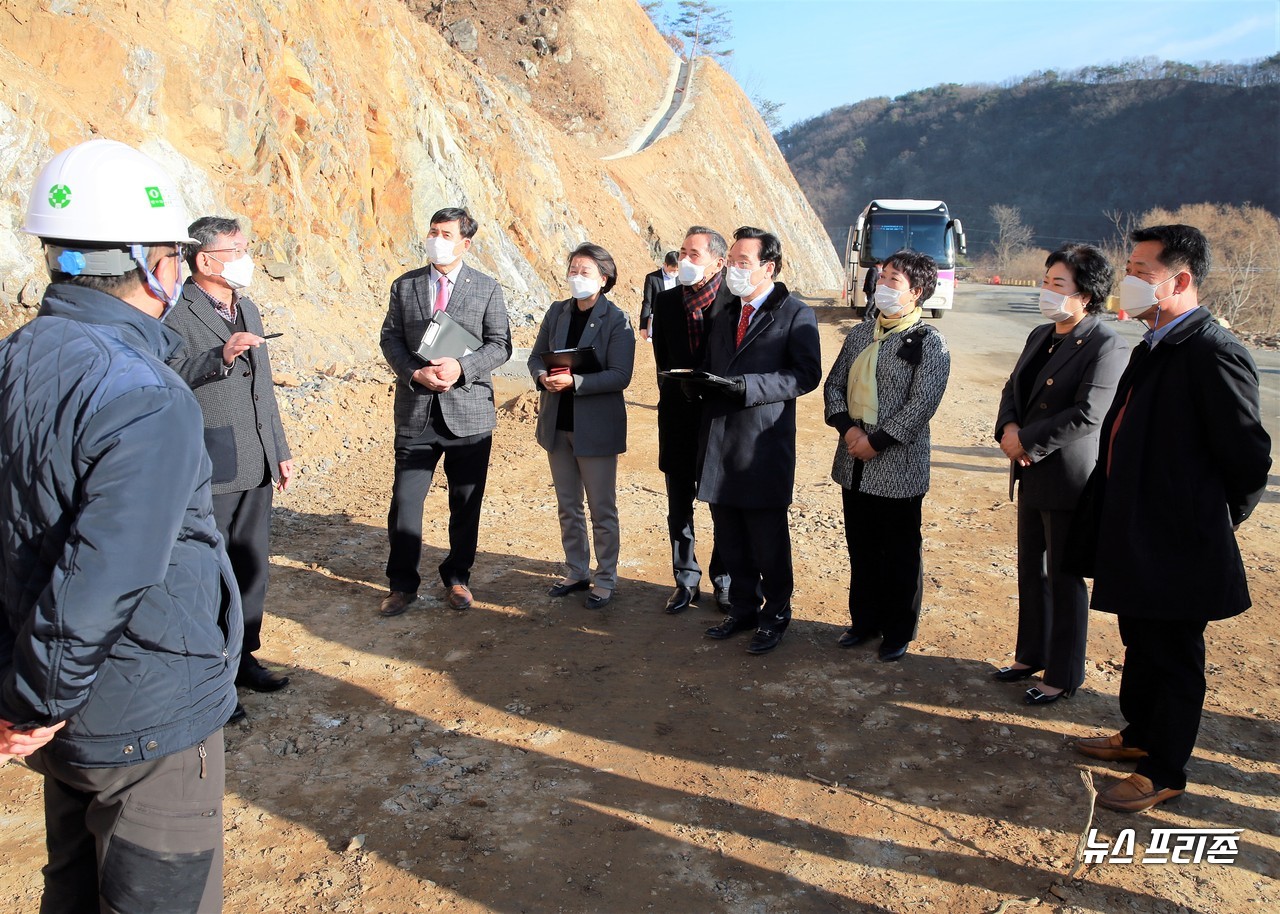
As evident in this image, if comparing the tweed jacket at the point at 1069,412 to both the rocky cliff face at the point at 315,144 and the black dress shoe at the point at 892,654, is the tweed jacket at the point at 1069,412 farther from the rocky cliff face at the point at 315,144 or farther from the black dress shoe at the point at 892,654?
the rocky cliff face at the point at 315,144

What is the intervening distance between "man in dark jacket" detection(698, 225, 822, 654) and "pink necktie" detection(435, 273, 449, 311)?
63.9 inches

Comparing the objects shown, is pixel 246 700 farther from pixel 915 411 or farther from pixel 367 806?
pixel 915 411

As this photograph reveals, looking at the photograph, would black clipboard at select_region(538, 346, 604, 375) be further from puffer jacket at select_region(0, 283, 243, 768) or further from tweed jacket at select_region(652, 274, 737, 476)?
puffer jacket at select_region(0, 283, 243, 768)

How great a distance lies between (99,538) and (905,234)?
841 inches

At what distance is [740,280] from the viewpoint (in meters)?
4.73

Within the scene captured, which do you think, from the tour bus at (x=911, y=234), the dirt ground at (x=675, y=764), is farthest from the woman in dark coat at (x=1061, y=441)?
the tour bus at (x=911, y=234)

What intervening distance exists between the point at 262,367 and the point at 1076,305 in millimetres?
3918

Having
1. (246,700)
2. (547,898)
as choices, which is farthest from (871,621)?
(246,700)

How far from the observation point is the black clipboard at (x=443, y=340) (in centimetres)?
508

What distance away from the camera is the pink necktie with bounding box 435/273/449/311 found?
529 centimetres

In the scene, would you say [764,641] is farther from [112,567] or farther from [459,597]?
[112,567]

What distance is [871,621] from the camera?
491 cm

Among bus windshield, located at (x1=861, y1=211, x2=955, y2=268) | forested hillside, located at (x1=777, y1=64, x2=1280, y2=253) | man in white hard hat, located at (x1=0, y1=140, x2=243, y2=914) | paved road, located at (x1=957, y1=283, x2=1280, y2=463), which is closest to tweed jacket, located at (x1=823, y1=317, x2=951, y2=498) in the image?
man in white hard hat, located at (x1=0, y1=140, x2=243, y2=914)

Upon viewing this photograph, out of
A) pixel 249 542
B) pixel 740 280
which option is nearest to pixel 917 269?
pixel 740 280
